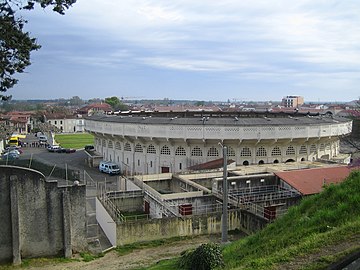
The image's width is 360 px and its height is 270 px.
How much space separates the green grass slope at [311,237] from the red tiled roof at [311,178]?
10.1 m

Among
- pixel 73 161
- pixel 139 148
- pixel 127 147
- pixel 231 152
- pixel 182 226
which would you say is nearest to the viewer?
pixel 182 226

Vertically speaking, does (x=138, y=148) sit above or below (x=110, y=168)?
above

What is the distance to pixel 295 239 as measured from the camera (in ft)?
31.1

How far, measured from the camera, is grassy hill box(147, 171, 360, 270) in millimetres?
7660

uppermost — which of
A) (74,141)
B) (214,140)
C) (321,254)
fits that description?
(321,254)

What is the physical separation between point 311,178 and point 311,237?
15661 mm

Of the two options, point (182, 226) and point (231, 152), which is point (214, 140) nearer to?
point (231, 152)

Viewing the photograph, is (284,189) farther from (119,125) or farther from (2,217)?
(119,125)

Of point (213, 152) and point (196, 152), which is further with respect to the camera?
point (196, 152)

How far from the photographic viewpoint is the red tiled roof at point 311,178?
22.4 meters

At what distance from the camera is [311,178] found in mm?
23719

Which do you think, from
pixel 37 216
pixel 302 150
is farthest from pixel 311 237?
pixel 302 150

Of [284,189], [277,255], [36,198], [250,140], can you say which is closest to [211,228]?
[284,189]

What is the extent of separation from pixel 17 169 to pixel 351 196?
13962mm
